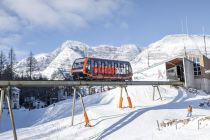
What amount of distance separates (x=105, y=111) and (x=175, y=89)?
22.1 m

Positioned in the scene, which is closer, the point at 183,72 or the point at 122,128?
the point at 122,128

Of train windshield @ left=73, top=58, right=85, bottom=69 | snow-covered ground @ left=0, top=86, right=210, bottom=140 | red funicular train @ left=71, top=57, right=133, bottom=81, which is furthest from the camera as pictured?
train windshield @ left=73, top=58, right=85, bottom=69

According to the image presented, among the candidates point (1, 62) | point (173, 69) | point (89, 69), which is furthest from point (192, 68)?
point (1, 62)

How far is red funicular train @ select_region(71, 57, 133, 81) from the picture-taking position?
35.3 meters

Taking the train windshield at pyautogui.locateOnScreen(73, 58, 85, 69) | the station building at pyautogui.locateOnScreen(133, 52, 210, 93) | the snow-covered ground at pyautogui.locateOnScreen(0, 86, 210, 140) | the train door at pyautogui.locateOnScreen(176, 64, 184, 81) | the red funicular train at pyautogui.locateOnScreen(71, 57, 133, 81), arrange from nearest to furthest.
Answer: the snow-covered ground at pyautogui.locateOnScreen(0, 86, 210, 140)
the red funicular train at pyautogui.locateOnScreen(71, 57, 133, 81)
the train windshield at pyautogui.locateOnScreen(73, 58, 85, 69)
the station building at pyautogui.locateOnScreen(133, 52, 210, 93)
the train door at pyautogui.locateOnScreen(176, 64, 184, 81)

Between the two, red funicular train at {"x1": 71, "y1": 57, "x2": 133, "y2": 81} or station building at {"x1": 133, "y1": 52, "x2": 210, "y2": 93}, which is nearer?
red funicular train at {"x1": 71, "y1": 57, "x2": 133, "y2": 81}

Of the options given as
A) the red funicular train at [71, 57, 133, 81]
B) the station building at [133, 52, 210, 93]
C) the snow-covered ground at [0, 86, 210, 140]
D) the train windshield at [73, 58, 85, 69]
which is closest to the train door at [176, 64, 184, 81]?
the station building at [133, 52, 210, 93]

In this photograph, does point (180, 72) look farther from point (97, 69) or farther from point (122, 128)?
point (122, 128)

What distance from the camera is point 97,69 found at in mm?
36500

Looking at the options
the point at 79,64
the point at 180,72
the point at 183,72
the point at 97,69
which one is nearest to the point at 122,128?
the point at 97,69

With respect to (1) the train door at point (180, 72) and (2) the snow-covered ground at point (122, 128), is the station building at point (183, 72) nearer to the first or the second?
(1) the train door at point (180, 72)

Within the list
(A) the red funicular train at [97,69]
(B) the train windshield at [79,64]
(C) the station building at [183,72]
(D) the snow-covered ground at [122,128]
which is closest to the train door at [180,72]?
(C) the station building at [183,72]

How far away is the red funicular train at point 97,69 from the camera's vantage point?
3534 centimetres

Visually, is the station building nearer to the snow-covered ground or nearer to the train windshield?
the snow-covered ground
